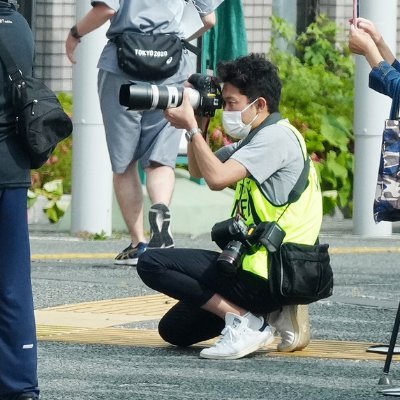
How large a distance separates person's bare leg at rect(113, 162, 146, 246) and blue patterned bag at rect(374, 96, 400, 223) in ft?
13.4

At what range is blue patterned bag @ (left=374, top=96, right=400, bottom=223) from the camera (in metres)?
5.55

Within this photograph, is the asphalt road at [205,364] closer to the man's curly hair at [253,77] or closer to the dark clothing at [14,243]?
the dark clothing at [14,243]

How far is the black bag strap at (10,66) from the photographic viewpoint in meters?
5.19

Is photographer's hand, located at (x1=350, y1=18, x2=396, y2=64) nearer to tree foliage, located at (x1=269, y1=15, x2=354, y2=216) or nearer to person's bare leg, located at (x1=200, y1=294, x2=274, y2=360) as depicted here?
person's bare leg, located at (x1=200, y1=294, x2=274, y2=360)

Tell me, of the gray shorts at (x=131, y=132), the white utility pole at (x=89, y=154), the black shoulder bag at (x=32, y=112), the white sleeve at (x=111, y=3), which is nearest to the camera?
the black shoulder bag at (x=32, y=112)

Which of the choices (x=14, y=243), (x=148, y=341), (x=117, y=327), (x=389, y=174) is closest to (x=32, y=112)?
(x=14, y=243)

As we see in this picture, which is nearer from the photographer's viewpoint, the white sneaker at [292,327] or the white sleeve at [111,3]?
the white sneaker at [292,327]

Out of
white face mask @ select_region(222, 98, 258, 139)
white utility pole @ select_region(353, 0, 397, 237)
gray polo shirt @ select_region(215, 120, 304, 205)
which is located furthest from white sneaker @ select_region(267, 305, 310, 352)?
white utility pole @ select_region(353, 0, 397, 237)

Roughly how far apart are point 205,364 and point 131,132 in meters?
3.32

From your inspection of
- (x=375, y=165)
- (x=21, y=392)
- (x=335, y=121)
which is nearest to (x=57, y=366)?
(x=21, y=392)

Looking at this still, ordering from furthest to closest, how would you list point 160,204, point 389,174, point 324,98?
point 324,98 → point 160,204 → point 389,174

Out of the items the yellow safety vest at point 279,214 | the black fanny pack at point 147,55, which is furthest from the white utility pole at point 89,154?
the yellow safety vest at point 279,214

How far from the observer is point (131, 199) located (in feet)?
31.6

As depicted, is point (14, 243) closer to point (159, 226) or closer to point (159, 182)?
point (159, 226)
